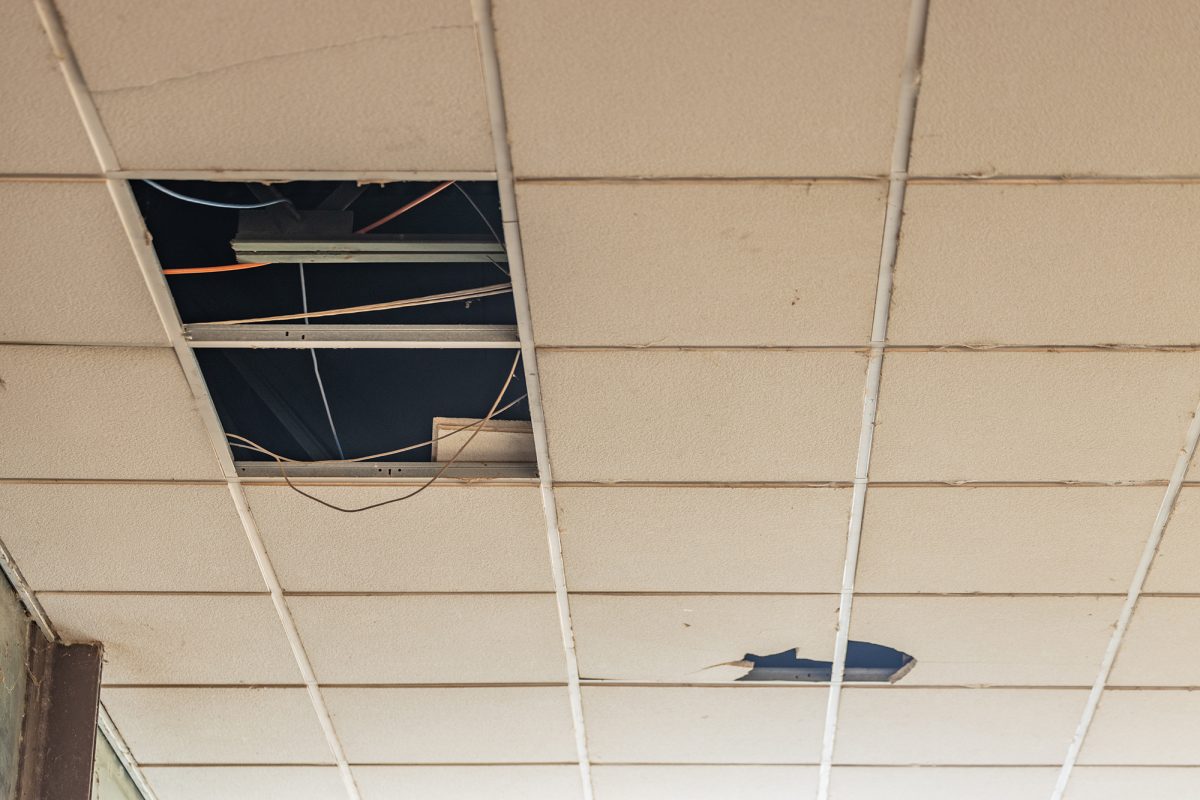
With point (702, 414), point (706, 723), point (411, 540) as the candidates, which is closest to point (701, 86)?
point (702, 414)

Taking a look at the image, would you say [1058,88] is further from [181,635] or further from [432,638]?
[181,635]

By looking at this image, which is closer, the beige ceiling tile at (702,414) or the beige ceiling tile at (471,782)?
the beige ceiling tile at (702,414)

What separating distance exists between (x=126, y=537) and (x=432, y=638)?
85 centimetres

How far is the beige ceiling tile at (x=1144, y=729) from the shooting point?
315 cm

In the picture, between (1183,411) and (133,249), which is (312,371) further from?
(1183,411)

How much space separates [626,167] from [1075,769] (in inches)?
102

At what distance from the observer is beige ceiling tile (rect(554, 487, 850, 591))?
2605 mm

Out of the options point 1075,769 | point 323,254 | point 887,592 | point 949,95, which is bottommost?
point 1075,769

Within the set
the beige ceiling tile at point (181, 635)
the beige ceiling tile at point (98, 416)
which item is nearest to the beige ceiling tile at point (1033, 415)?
the beige ceiling tile at point (98, 416)

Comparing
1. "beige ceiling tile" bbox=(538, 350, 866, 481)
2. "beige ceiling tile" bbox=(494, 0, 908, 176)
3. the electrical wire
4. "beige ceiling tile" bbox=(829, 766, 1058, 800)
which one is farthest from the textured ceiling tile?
"beige ceiling tile" bbox=(829, 766, 1058, 800)

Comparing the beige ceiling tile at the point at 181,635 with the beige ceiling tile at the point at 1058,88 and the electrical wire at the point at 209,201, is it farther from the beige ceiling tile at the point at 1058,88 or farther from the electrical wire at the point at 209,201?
the beige ceiling tile at the point at 1058,88

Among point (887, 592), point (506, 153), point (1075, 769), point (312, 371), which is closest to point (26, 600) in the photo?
point (312, 371)

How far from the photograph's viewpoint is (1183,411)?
7.79ft

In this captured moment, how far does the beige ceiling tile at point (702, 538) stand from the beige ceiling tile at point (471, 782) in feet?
3.06
